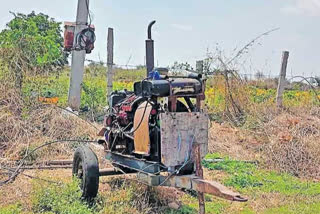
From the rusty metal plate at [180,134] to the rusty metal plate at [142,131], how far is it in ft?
1.10

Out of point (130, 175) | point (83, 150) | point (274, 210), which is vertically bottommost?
point (274, 210)

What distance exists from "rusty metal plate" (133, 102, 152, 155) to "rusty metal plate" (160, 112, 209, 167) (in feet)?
1.10

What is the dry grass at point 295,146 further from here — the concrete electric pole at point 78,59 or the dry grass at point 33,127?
the concrete electric pole at point 78,59

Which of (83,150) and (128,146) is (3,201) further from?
(128,146)

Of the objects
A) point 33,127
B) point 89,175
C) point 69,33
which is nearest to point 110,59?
point 69,33

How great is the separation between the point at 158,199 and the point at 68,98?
5.03 m

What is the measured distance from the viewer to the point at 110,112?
6082 mm

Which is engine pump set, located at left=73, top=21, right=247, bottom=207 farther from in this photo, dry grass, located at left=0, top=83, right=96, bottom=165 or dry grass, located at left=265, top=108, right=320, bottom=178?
dry grass, located at left=265, top=108, right=320, bottom=178

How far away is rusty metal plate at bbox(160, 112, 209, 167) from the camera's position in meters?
4.42

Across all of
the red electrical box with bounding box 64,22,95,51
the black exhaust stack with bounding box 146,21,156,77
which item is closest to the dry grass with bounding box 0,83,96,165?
the red electrical box with bounding box 64,22,95,51

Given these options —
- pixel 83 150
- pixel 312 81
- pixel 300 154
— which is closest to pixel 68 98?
pixel 83 150

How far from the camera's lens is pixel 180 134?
449 centimetres

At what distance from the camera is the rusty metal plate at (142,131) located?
15.5ft

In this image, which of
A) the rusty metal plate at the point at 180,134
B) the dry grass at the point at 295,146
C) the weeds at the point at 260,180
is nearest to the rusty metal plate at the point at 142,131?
the rusty metal plate at the point at 180,134
